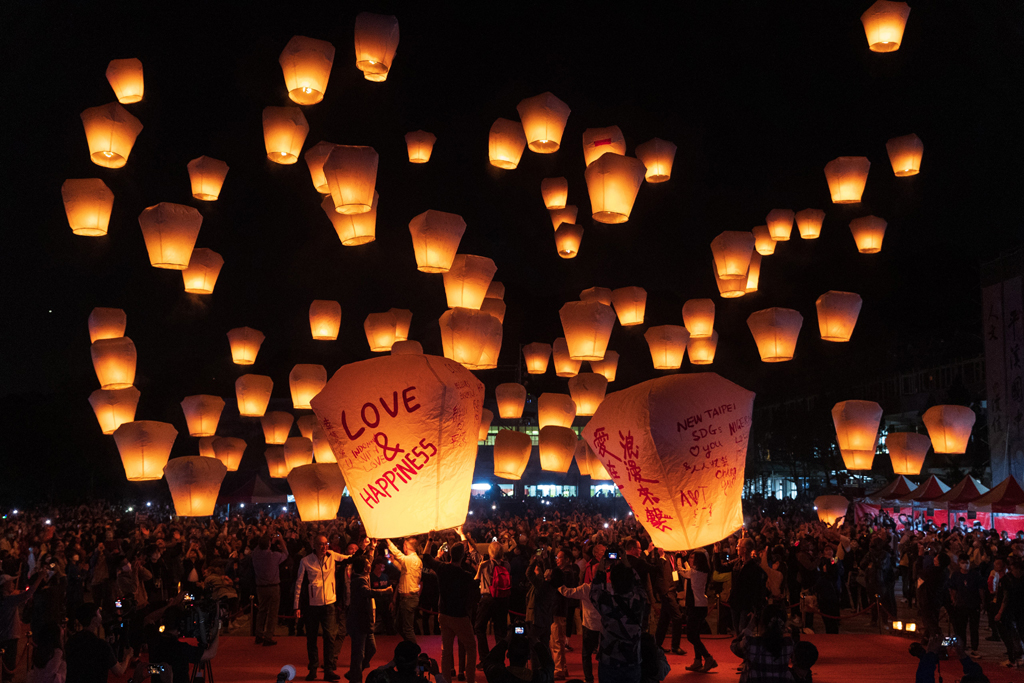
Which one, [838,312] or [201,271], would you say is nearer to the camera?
[838,312]

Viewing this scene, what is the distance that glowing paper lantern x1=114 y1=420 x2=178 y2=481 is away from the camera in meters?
12.1

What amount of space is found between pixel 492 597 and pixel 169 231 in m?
5.75

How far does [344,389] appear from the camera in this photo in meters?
5.63

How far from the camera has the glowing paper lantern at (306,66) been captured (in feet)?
34.2

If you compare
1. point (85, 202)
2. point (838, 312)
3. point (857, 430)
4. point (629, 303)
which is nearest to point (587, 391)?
point (629, 303)

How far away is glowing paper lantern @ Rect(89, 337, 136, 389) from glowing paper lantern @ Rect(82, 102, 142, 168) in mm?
3087

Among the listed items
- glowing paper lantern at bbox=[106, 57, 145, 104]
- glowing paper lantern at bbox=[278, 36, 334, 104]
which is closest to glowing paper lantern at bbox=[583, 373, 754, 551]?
glowing paper lantern at bbox=[278, 36, 334, 104]

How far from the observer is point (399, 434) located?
5617 mm

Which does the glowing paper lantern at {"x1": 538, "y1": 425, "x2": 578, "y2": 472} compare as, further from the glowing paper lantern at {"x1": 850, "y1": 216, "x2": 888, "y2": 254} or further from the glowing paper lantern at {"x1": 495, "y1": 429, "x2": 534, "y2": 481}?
the glowing paper lantern at {"x1": 850, "y1": 216, "x2": 888, "y2": 254}

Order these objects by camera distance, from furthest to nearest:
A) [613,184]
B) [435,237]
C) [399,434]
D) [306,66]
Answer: [306,66]
[613,184]
[435,237]
[399,434]

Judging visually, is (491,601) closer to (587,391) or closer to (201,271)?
(201,271)

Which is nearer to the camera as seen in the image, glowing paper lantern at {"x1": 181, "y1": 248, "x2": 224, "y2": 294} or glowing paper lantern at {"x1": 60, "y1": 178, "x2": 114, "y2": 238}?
glowing paper lantern at {"x1": 60, "y1": 178, "x2": 114, "y2": 238}

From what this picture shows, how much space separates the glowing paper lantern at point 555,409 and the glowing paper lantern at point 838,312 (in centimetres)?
463

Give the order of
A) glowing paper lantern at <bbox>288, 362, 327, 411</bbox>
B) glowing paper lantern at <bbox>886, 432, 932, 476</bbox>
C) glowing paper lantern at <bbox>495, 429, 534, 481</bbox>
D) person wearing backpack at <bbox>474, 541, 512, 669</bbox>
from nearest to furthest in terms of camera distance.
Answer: person wearing backpack at <bbox>474, 541, 512, 669</bbox>, glowing paper lantern at <bbox>495, 429, 534, 481</bbox>, glowing paper lantern at <bbox>886, 432, 932, 476</bbox>, glowing paper lantern at <bbox>288, 362, 327, 411</bbox>
